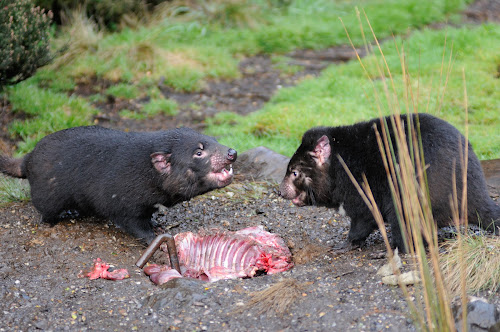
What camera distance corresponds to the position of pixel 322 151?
490 cm

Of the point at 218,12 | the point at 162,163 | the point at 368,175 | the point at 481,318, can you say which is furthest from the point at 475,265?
the point at 218,12

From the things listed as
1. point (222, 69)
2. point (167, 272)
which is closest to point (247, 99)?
point (222, 69)

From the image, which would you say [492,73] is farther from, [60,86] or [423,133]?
[60,86]

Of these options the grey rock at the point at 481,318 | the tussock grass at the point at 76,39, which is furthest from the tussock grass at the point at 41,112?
the grey rock at the point at 481,318

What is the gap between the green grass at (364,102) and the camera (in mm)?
7879

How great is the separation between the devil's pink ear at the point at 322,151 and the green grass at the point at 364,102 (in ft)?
6.66

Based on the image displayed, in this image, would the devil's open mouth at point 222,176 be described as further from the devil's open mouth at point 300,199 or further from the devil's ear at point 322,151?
the devil's ear at point 322,151

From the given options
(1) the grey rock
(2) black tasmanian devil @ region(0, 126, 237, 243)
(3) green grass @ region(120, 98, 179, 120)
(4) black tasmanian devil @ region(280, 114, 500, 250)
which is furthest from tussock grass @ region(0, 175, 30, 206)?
(1) the grey rock

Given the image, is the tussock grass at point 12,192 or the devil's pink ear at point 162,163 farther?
the tussock grass at point 12,192

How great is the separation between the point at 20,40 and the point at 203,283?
468 cm

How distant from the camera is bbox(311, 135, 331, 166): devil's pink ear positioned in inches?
191

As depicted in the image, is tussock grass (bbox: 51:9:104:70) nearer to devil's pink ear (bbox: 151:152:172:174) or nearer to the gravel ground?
the gravel ground

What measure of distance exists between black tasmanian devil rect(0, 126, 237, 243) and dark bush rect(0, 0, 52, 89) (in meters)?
2.37

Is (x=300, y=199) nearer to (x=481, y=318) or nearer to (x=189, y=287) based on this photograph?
(x=189, y=287)
